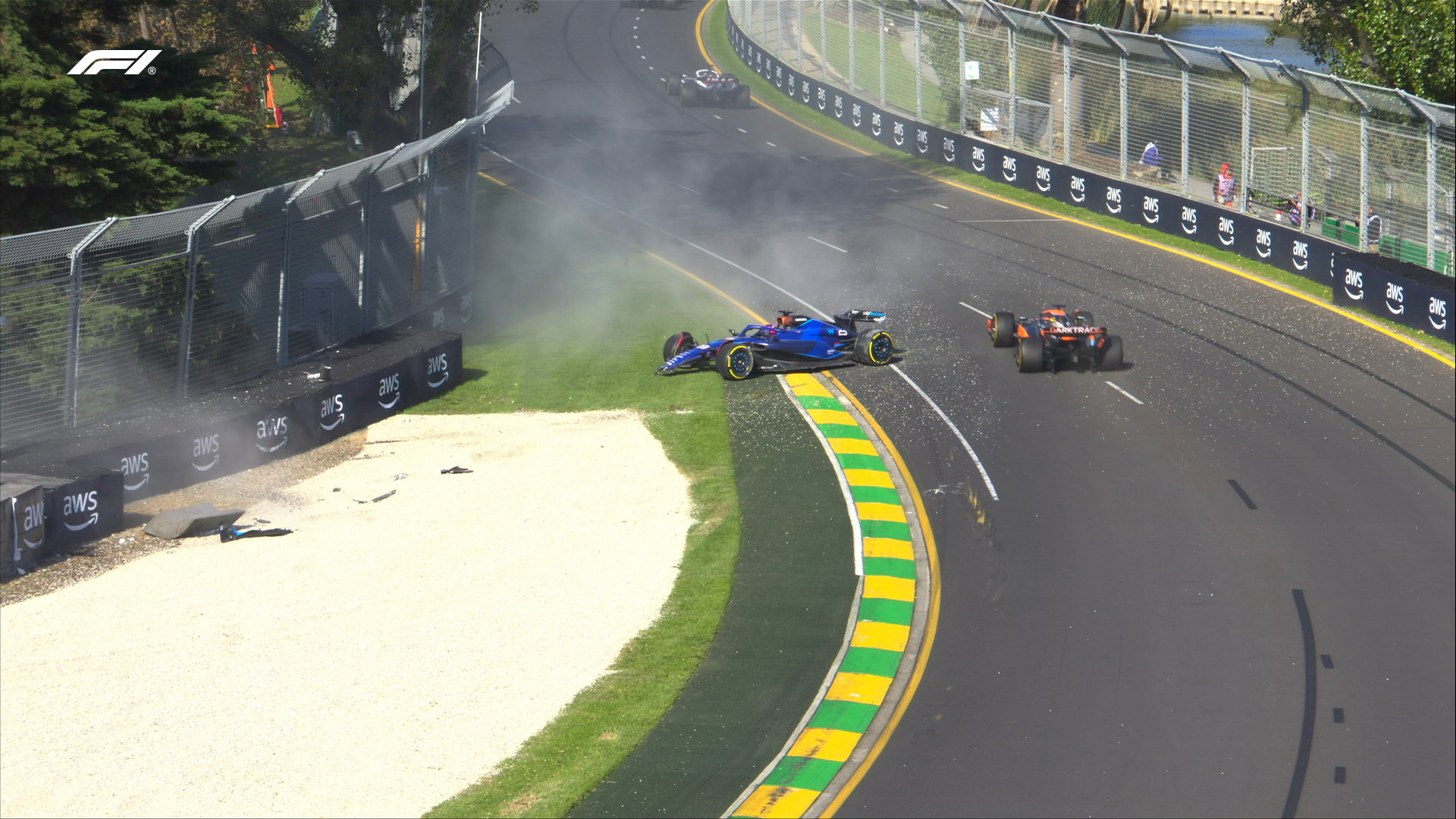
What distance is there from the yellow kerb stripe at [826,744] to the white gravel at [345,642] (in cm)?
258

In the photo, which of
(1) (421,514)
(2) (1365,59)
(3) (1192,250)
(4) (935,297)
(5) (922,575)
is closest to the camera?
(5) (922,575)

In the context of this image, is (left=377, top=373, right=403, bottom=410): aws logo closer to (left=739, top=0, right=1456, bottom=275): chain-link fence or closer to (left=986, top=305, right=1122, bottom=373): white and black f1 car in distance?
(left=986, top=305, right=1122, bottom=373): white and black f1 car in distance

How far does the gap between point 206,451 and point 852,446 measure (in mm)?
10045

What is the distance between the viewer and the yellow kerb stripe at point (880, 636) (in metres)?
15.1

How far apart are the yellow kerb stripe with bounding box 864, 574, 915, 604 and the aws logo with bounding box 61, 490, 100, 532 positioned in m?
10.4

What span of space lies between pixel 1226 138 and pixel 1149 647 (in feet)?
71.1

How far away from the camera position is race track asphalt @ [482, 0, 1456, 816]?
12.2 m

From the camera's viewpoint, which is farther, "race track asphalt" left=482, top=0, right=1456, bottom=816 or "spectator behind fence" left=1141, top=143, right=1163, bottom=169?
"spectator behind fence" left=1141, top=143, right=1163, bottom=169

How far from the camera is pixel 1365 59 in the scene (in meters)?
40.9

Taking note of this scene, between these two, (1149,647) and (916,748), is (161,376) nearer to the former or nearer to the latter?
(916,748)

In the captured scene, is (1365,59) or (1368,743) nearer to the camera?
(1368,743)

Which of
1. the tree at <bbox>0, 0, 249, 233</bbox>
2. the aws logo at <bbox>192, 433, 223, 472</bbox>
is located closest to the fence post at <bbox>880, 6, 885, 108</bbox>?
the tree at <bbox>0, 0, 249, 233</bbox>

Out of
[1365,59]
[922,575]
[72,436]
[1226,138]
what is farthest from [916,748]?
[1365,59]

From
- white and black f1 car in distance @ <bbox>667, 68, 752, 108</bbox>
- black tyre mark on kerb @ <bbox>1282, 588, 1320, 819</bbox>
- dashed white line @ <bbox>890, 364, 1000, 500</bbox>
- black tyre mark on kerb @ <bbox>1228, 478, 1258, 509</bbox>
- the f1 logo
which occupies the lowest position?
dashed white line @ <bbox>890, 364, 1000, 500</bbox>
